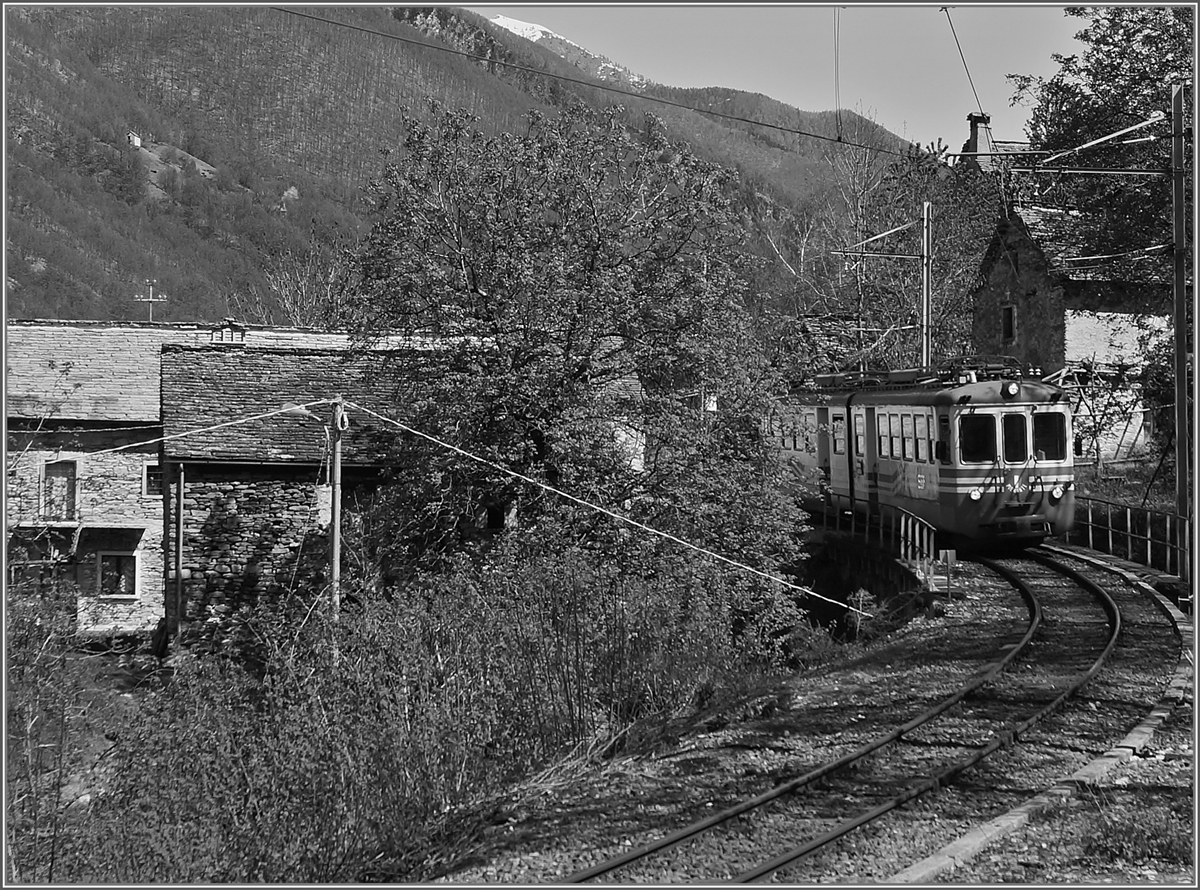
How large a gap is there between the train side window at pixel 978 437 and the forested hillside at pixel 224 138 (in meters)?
9.36

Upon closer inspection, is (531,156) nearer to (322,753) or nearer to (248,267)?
(322,753)

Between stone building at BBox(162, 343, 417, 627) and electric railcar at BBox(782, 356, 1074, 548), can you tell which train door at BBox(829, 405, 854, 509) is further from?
stone building at BBox(162, 343, 417, 627)

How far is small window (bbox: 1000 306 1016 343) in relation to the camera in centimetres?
3684

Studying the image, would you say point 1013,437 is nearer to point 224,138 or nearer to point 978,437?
point 978,437

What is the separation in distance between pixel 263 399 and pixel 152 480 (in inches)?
282

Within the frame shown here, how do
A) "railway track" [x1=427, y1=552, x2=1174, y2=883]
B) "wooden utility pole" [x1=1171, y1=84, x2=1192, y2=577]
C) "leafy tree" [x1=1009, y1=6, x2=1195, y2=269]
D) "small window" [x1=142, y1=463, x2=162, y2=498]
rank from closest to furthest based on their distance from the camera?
"railway track" [x1=427, y1=552, x2=1174, y2=883] < "wooden utility pole" [x1=1171, y1=84, x2=1192, y2=577] < "leafy tree" [x1=1009, y1=6, x2=1195, y2=269] < "small window" [x1=142, y1=463, x2=162, y2=498]

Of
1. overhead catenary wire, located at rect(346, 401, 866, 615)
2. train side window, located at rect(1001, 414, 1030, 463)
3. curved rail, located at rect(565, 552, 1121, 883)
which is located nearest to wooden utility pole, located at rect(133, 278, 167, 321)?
overhead catenary wire, located at rect(346, 401, 866, 615)

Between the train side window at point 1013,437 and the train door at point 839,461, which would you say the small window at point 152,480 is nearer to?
the train door at point 839,461

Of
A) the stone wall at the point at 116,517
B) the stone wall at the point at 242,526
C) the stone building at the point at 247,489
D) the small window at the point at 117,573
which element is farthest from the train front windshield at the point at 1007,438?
the small window at the point at 117,573

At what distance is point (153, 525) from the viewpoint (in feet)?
96.0

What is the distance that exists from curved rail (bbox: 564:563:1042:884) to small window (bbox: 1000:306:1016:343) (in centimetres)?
2571

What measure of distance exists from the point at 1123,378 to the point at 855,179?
59.0 ft

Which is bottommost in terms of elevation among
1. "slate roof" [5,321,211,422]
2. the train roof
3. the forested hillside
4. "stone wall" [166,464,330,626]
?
"stone wall" [166,464,330,626]

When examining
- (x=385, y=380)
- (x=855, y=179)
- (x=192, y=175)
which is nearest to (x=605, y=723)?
(x=385, y=380)
